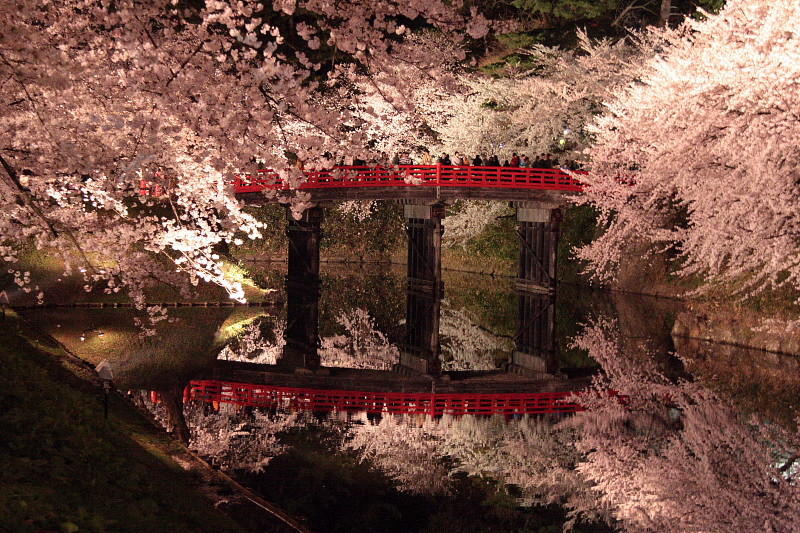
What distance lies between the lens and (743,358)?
23.6 m

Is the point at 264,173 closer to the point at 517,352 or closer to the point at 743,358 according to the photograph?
the point at 517,352

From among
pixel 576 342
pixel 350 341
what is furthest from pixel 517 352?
pixel 350 341

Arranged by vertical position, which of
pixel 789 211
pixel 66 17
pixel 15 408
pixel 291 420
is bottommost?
pixel 291 420

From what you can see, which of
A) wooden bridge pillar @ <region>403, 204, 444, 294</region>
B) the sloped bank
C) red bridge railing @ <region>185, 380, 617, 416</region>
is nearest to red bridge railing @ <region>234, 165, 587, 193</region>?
wooden bridge pillar @ <region>403, 204, 444, 294</region>

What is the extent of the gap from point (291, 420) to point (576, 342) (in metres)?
11.8

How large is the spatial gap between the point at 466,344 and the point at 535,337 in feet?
7.17

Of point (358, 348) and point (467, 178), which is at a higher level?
point (467, 178)

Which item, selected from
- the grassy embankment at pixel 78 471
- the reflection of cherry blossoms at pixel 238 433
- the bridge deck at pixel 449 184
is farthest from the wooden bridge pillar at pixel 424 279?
the grassy embankment at pixel 78 471

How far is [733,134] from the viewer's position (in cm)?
1825

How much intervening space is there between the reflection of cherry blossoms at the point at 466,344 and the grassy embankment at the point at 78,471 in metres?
12.5

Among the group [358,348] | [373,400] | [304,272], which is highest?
[304,272]

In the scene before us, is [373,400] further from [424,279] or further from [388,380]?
[424,279]

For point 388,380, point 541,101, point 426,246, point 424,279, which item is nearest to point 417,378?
point 388,380

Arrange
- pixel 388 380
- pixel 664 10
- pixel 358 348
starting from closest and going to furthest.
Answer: pixel 388 380 < pixel 358 348 < pixel 664 10
